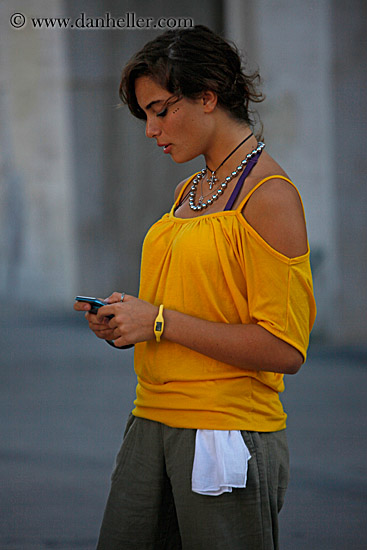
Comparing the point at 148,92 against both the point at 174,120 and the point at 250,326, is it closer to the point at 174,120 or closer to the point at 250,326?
the point at 174,120

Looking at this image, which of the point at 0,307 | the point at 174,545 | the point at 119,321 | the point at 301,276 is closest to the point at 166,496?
the point at 174,545

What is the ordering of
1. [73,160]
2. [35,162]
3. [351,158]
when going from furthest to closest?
[35,162] < [73,160] < [351,158]

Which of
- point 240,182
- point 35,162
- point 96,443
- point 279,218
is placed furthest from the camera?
point 35,162

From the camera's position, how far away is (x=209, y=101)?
2.10m

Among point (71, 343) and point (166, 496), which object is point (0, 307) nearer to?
point (71, 343)

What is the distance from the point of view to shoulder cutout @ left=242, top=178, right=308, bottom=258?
1.93m

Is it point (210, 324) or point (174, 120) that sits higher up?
point (174, 120)

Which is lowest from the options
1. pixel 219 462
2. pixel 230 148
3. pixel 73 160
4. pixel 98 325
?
pixel 219 462

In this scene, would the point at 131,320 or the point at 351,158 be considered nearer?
the point at 131,320

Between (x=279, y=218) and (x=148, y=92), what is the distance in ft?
1.68

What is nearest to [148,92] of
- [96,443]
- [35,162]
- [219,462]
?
[219,462]

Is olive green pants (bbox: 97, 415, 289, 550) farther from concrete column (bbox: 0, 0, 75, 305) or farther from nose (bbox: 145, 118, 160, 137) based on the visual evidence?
concrete column (bbox: 0, 0, 75, 305)

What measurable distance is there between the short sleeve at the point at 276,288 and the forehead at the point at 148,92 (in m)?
0.44

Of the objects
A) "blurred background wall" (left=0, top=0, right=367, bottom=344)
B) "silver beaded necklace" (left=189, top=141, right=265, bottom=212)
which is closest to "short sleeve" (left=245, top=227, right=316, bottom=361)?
"silver beaded necklace" (left=189, top=141, right=265, bottom=212)
